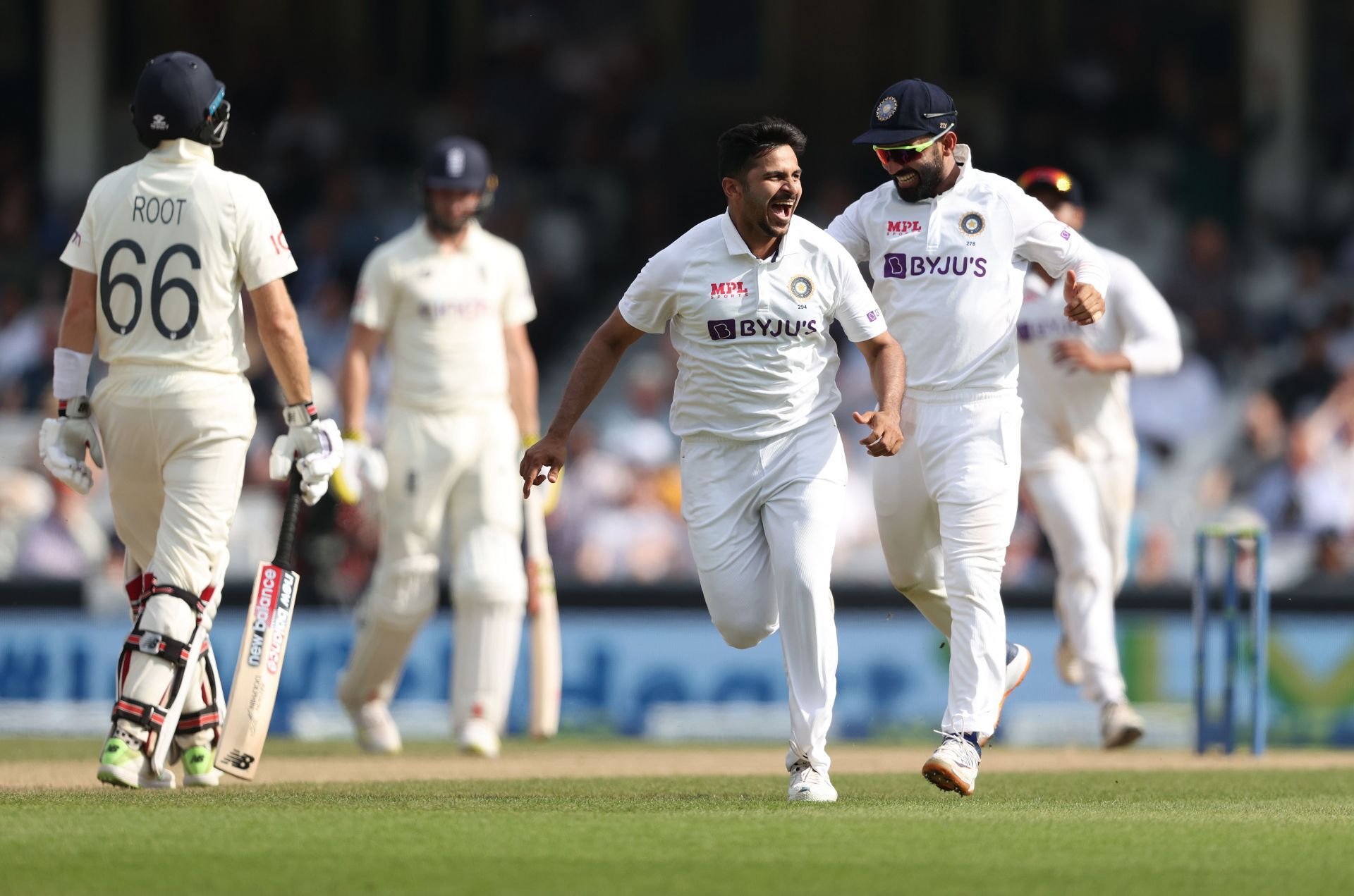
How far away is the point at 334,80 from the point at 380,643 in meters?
10.9

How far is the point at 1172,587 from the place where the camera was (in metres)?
12.2

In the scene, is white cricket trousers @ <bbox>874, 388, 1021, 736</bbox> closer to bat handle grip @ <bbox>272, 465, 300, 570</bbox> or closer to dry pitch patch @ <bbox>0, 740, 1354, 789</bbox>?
dry pitch patch @ <bbox>0, 740, 1354, 789</bbox>

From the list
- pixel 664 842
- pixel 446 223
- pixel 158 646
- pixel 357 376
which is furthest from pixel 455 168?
pixel 664 842

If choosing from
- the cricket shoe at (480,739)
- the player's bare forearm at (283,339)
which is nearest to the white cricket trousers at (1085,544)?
the cricket shoe at (480,739)

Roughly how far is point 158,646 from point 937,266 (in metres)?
2.87

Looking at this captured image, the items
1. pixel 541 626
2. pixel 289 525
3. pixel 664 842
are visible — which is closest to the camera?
pixel 664 842

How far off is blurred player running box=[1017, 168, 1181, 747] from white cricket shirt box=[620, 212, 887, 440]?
9.33ft

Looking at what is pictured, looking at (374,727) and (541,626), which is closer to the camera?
(374,727)

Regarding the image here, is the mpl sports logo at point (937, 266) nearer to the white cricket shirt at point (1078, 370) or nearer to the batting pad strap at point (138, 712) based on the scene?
the white cricket shirt at point (1078, 370)

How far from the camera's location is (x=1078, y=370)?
980 centimetres

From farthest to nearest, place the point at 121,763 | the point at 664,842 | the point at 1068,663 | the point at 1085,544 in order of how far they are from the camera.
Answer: the point at 1068,663
the point at 1085,544
the point at 121,763
the point at 664,842

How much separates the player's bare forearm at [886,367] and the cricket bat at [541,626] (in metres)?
3.85

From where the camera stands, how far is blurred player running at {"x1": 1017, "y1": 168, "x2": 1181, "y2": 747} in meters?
9.58

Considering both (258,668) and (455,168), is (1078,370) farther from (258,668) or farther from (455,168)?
(258,668)
